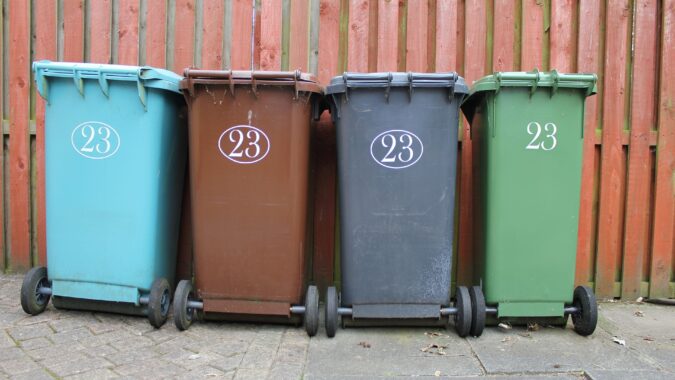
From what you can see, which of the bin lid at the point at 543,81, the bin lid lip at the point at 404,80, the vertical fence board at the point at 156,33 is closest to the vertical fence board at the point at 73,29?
the vertical fence board at the point at 156,33

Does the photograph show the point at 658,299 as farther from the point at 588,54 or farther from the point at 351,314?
the point at 351,314

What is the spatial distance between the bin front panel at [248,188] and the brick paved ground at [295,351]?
1.13 feet

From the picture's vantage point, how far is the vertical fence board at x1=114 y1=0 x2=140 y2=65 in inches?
159

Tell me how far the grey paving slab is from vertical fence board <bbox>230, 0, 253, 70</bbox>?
2.32 m

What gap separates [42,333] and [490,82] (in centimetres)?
331

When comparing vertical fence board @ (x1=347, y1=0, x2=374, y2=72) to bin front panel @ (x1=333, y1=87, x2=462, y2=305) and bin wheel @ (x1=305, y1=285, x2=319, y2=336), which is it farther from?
bin wheel @ (x1=305, y1=285, x2=319, y2=336)

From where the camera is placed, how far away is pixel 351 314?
3.13 meters

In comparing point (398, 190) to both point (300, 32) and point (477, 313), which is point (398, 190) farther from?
point (300, 32)

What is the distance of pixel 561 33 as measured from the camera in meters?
3.96

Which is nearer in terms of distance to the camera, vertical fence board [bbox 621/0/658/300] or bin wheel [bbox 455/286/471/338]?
bin wheel [bbox 455/286/471/338]

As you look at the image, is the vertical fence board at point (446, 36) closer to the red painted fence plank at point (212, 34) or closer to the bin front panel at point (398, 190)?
the bin front panel at point (398, 190)

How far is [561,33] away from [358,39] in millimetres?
1675

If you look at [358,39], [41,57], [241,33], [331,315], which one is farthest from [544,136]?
[41,57]

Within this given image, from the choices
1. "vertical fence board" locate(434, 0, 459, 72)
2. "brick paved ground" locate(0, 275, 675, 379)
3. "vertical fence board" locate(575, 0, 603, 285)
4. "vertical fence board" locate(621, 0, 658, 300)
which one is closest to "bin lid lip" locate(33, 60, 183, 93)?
"brick paved ground" locate(0, 275, 675, 379)
